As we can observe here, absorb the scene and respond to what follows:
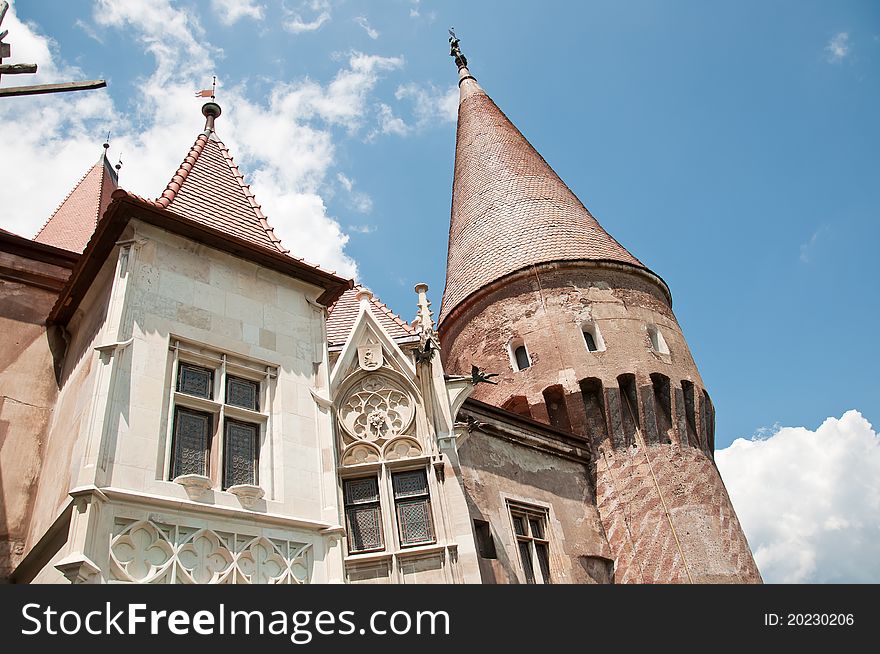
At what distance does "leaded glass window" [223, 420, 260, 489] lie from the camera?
728cm

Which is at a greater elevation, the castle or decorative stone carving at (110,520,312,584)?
Answer: the castle

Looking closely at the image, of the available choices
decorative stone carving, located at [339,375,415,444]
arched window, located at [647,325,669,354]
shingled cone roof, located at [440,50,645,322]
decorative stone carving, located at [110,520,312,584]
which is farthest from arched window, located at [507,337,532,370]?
decorative stone carving, located at [110,520,312,584]

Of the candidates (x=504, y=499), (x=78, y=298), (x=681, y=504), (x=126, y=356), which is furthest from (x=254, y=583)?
(x=681, y=504)

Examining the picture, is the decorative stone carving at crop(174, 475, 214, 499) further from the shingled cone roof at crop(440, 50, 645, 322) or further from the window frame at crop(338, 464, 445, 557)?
the shingled cone roof at crop(440, 50, 645, 322)

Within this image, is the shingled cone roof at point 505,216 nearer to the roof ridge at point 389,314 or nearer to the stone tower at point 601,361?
the stone tower at point 601,361

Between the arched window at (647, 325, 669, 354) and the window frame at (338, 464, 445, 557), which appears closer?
the window frame at (338, 464, 445, 557)

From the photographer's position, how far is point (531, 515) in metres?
12.9

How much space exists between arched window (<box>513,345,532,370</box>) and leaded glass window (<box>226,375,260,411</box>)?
9.73 m

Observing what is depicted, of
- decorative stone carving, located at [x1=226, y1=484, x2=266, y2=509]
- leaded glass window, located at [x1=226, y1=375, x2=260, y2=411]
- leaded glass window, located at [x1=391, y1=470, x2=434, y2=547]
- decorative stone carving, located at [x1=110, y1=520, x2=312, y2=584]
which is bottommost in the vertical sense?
decorative stone carving, located at [x1=110, y1=520, x2=312, y2=584]

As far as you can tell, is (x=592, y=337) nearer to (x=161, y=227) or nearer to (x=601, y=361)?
(x=601, y=361)

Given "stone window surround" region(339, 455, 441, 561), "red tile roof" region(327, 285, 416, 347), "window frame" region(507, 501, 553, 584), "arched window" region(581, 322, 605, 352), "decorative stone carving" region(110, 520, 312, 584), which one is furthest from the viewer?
"arched window" region(581, 322, 605, 352)

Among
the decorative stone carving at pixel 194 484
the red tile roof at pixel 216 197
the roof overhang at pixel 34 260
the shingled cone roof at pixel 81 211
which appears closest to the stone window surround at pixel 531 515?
the red tile roof at pixel 216 197

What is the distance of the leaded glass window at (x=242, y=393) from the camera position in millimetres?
7852

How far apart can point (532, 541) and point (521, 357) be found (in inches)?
222
